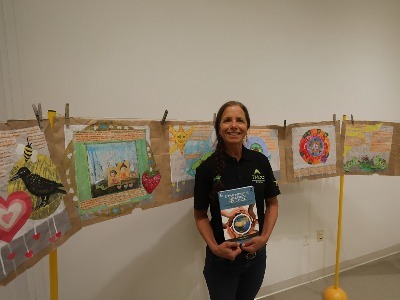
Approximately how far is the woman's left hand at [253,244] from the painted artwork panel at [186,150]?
372 mm

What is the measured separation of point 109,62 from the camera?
138 cm

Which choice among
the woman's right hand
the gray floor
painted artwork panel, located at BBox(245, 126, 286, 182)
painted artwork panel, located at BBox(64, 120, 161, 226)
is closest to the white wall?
the gray floor

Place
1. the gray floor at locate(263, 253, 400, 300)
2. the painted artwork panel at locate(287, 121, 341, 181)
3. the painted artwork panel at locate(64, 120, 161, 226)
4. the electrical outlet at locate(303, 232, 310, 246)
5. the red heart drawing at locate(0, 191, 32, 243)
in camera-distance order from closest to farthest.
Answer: the red heart drawing at locate(0, 191, 32, 243), the painted artwork panel at locate(64, 120, 161, 226), the painted artwork panel at locate(287, 121, 341, 181), the gray floor at locate(263, 253, 400, 300), the electrical outlet at locate(303, 232, 310, 246)

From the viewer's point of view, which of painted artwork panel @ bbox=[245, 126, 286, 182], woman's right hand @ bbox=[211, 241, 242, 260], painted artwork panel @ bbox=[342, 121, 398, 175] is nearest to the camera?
woman's right hand @ bbox=[211, 241, 242, 260]

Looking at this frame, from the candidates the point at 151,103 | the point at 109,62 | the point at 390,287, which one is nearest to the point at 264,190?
the point at 151,103

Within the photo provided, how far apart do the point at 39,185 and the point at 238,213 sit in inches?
30.7

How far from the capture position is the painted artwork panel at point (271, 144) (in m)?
1.55

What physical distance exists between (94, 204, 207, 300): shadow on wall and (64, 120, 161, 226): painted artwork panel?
613 millimetres

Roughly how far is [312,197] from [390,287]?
100cm

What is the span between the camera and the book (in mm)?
1107

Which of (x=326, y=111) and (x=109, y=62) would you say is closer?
(x=109, y=62)

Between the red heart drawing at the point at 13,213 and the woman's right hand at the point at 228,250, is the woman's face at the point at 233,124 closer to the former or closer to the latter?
the woman's right hand at the point at 228,250

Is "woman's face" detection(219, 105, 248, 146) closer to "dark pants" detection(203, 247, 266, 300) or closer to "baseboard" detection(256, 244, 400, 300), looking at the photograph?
"dark pants" detection(203, 247, 266, 300)

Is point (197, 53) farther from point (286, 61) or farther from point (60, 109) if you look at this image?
point (60, 109)
